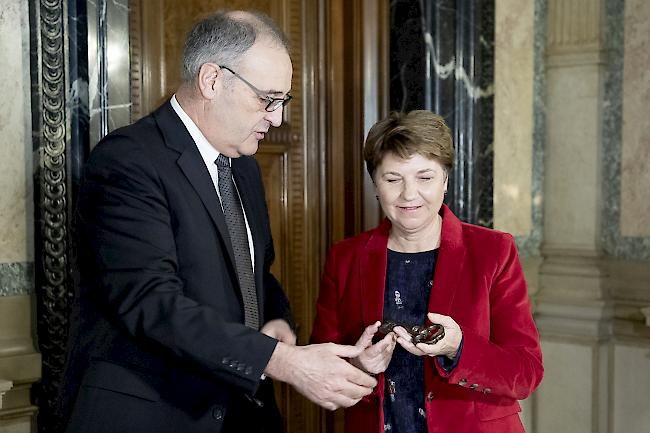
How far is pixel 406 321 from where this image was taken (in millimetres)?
2342

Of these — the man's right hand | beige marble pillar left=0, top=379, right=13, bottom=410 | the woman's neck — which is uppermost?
the woman's neck

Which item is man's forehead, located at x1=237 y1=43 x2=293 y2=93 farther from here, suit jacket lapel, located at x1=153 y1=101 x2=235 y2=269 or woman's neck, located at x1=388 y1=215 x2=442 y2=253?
woman's neck, located at x1=388 y1=215 x2=442 y2=253

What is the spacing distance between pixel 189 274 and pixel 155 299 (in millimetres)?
165

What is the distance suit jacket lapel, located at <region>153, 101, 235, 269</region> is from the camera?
2121 millimetres

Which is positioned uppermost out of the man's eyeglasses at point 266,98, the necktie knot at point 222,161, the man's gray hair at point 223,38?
the man's gray hair at point 223,38

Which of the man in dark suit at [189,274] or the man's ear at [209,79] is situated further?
the man's ear at [209,79]

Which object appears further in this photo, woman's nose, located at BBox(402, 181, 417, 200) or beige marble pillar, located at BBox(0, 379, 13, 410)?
beige marble pillar, located at BBox(0, 379, 13, 410)

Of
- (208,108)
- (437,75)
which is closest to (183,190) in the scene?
(208,108)

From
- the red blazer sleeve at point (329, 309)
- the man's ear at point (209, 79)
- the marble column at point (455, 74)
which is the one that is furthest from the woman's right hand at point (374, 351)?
the marble column at point (455, 74)

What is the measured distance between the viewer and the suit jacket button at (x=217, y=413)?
211cm

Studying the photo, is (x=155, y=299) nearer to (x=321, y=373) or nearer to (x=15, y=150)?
(x=321, y=373)

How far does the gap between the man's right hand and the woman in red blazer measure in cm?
13

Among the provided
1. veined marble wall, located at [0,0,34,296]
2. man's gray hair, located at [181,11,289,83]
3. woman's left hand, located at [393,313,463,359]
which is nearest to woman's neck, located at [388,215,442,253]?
woman's left hand, located at [393,313,463,359]

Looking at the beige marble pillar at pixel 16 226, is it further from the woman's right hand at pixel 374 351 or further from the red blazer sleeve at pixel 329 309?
the woman's right hand at pixel 374 351
